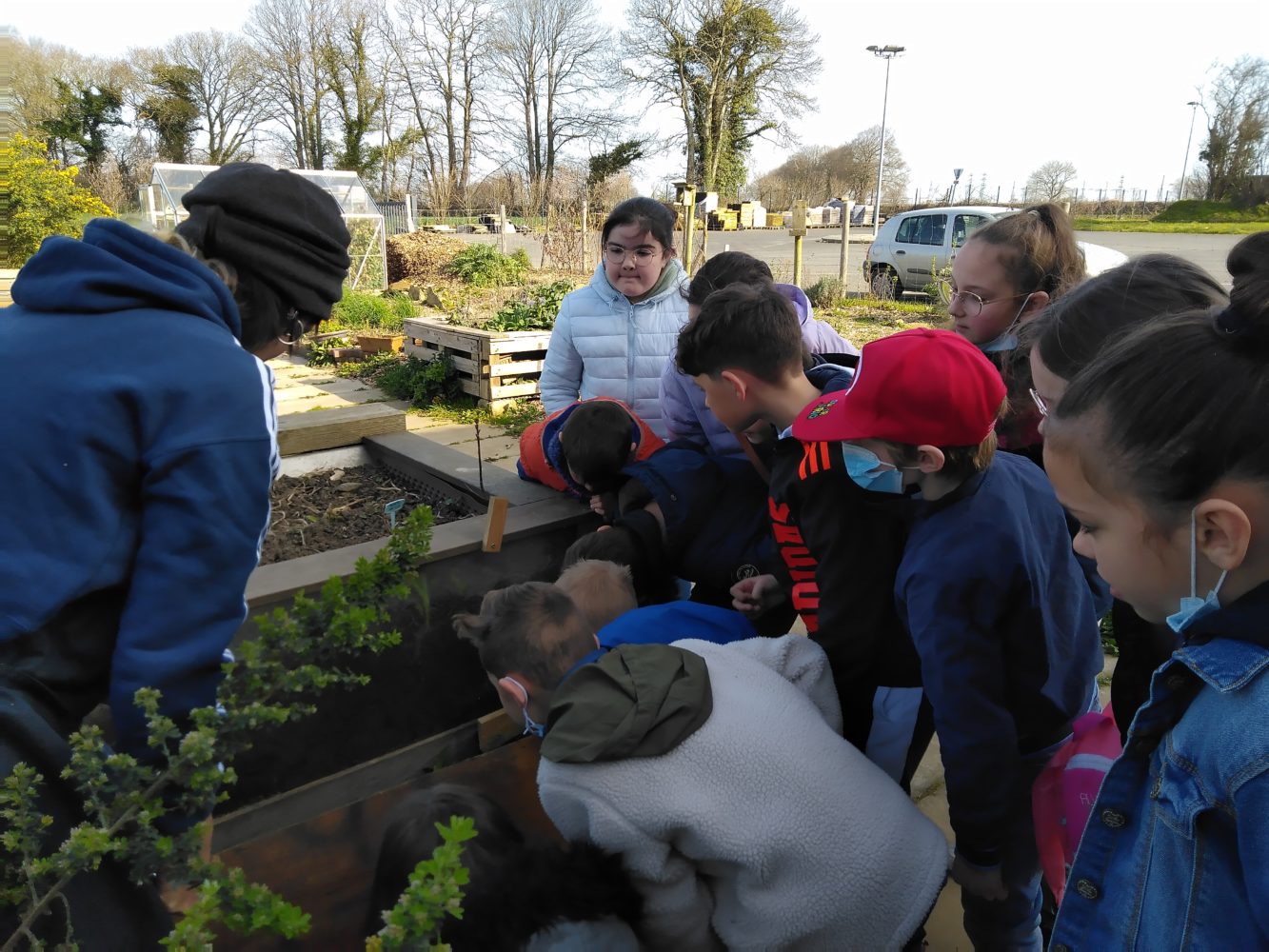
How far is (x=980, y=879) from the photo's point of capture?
1649 mm

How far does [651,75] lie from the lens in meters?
33.8

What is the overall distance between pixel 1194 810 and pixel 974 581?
689 mm

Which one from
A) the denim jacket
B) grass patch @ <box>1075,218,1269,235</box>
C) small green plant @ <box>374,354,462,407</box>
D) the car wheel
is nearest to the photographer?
the denim jacket

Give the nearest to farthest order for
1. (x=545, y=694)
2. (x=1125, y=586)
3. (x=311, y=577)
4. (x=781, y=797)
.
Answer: (x=1125, y=586), (x=781, y=797), (x=545, y=694), (x=311, y=577)

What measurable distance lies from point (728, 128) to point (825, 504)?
34.3 meters

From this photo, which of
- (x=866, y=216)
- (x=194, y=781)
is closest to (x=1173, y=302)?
(x=194, y=781)

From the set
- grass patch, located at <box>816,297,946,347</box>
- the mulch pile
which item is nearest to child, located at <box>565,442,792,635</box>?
grass patch, located at <box>816,297,946,347</box>

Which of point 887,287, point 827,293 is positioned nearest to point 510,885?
point 827,293

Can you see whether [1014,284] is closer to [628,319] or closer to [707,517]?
[707,517]

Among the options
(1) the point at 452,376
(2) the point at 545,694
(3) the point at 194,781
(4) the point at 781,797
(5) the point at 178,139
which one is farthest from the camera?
(5) the point at 178,139

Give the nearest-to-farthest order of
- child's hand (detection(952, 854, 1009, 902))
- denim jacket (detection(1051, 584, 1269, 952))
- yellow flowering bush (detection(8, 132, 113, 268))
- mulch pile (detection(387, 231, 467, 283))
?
denim jacket (detection(1051, 584, 1269, 952)) → child's hand (detection(952, 854, 1009, 902)) → yellow flowering bush (detection(8, 132, 113, 268)) → mulch pile (detection(387, 231, 467, 283))

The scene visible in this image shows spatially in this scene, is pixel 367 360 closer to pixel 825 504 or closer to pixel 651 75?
pixel 825 504

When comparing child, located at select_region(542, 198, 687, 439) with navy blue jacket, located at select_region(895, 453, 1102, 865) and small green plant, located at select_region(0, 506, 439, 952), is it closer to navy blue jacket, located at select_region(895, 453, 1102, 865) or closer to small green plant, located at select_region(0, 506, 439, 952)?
navy blue jacket, located at select_region(895, 453, 1102, 865)

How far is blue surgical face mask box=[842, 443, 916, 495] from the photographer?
1633 mm
